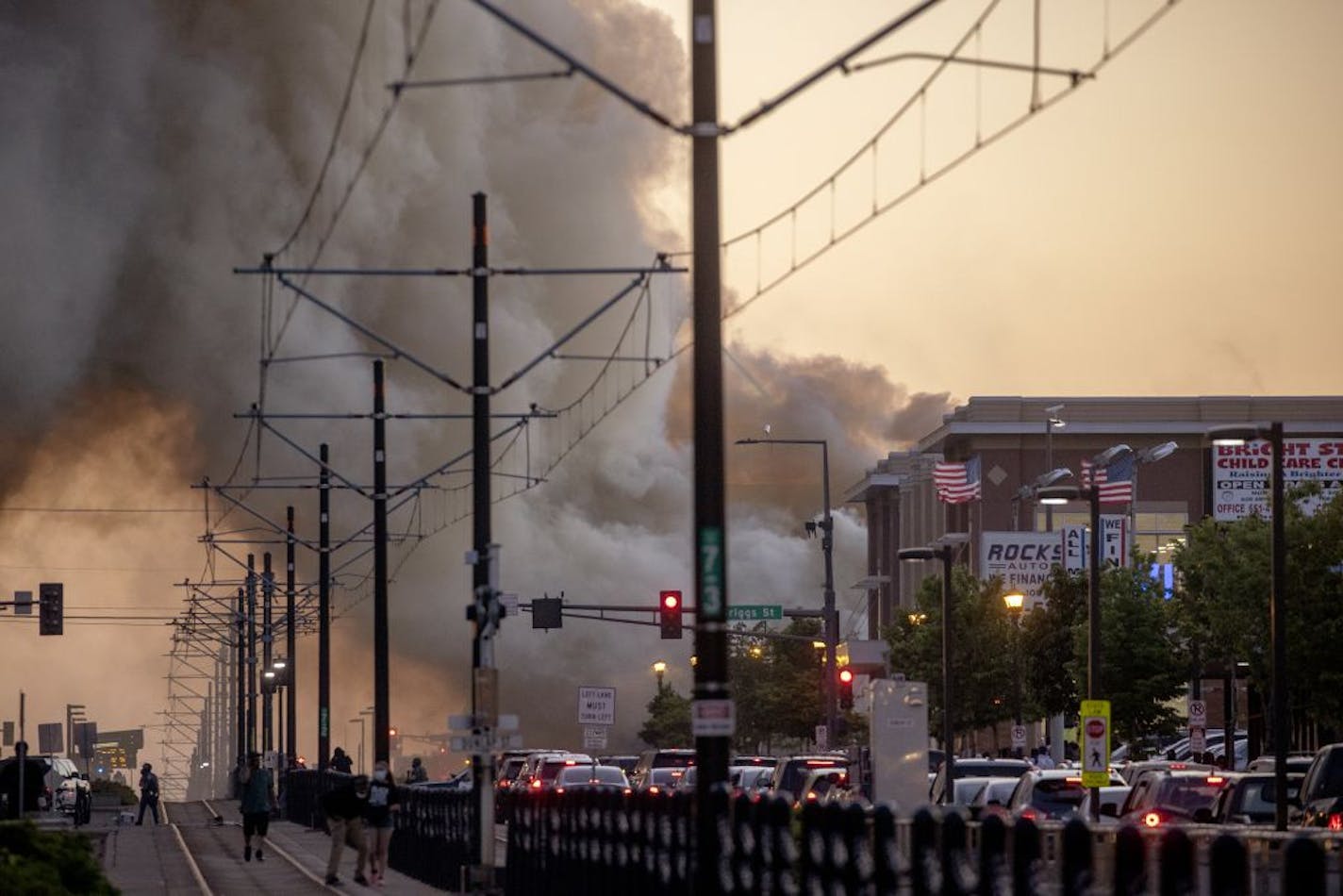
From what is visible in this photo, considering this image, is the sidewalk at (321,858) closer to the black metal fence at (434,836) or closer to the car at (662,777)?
the black metal fence at (434,836)

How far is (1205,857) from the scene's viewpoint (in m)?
20.8

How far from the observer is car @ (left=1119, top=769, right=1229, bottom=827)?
1387 inches

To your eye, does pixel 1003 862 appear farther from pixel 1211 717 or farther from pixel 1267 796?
pixel 1211 717

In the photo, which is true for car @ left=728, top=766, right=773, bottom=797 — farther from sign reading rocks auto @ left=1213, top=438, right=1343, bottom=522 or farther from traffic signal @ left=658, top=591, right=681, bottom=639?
sign reading rocks auto @ left=1213, top=438, right=1343, bottom=522

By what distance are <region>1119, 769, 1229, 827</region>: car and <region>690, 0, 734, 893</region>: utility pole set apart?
1360cm

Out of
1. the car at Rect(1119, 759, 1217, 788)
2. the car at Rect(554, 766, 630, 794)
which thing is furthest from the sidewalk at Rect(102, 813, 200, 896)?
the car at Rect(1119, 759, 1217, 788)

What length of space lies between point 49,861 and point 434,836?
20.3 metres

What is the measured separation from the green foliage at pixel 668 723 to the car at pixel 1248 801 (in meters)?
119

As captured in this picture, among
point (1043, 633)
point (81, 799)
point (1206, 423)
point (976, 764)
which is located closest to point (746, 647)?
point (1206, 423)

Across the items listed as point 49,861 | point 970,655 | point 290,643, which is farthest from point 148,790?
point 49,861

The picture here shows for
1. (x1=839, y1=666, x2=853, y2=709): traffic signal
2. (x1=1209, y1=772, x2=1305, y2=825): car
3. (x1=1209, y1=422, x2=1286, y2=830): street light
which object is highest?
(x1=1209, y1=422, x2=1286, y2=830): street light

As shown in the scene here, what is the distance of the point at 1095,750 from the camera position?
41.2 meters

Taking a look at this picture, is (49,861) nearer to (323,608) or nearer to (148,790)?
(323,608)

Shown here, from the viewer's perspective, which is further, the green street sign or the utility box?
the green street sign
